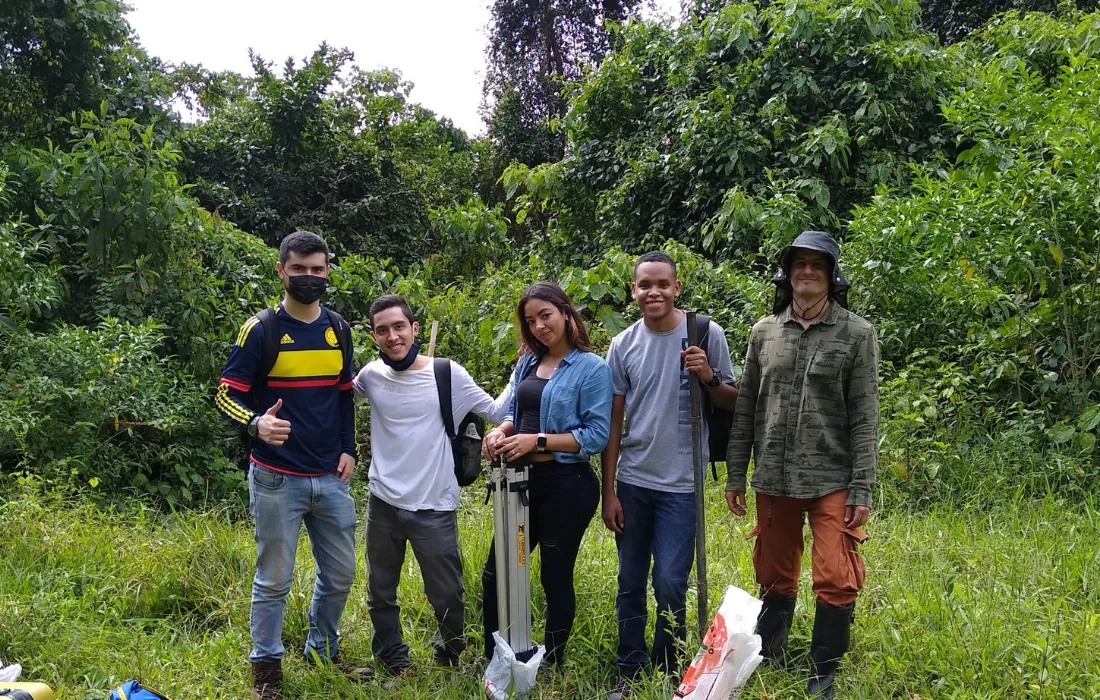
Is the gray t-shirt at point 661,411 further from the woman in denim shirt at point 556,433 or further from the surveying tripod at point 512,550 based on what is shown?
the surveying tripod at point 512,550

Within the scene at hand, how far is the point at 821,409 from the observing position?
9.26 ft

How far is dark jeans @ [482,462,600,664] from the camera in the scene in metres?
3.00

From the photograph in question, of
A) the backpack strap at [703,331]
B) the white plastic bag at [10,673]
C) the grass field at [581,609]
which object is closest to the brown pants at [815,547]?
the grass field at [581,609]

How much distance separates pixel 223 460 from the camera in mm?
6301

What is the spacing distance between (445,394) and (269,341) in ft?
2.31

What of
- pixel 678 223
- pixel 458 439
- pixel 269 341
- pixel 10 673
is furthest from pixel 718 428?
pixel 678 223

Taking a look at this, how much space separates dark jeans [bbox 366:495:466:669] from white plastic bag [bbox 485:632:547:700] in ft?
1.31

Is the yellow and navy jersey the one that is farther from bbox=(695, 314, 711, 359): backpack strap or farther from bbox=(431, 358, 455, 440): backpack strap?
bbox=(695, 314, 711, 359): backpack strap

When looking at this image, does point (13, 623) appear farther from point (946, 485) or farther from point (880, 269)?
point (880, 269)

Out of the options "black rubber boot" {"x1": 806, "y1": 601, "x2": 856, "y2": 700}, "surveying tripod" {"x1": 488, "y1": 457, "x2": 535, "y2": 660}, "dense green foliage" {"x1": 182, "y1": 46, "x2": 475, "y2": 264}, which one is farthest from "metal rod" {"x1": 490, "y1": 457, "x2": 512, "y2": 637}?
"dense green foliage" {"x1": 182, "y1": 46, "x2": 475, "y2": 264}

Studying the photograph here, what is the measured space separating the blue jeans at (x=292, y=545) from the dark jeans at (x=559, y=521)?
0.65 metres

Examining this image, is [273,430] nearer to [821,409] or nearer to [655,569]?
[655,569]

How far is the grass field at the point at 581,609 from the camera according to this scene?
290 centimetres

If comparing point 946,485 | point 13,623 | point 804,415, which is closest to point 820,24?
point 946,485
